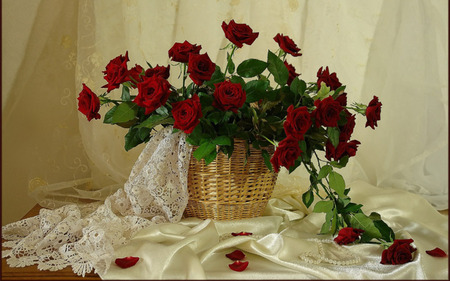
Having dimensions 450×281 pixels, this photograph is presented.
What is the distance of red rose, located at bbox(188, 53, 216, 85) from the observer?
1.25 metres

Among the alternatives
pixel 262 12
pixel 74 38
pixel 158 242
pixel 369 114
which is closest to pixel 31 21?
pixel 74 38

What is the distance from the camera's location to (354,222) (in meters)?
1.32

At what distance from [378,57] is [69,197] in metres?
1.22

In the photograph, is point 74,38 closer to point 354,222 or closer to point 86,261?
point 86,261

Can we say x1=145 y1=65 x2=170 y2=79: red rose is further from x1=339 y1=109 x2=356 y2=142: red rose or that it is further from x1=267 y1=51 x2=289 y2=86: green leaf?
x1=339 y1=109 x2=356 y2=142: red rose

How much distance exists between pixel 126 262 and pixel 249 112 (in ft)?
1.53

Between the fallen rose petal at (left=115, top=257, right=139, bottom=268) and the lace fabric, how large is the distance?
0.14 feet

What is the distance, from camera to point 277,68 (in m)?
1.35

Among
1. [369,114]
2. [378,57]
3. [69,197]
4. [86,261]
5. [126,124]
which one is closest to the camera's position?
[86,261]

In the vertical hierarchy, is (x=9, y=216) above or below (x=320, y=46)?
below

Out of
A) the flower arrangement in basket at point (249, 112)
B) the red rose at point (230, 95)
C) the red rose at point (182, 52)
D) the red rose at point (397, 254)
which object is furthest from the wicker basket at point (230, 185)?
the red rose at point (397, 254)

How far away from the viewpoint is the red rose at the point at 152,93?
1.23m

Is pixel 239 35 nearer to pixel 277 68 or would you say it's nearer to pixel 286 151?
pixel 277 68

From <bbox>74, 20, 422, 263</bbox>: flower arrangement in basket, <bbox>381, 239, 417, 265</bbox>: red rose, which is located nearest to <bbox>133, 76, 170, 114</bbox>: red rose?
<bbox>74, 20, 422, 263</bbox>: flower arrangement in basket
